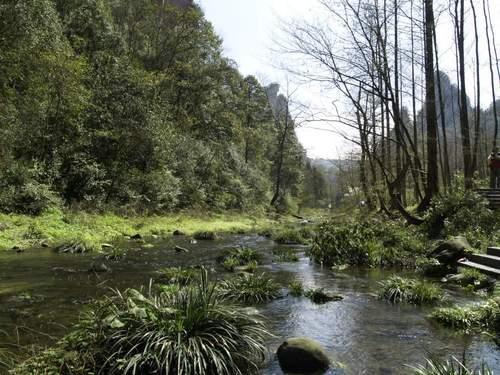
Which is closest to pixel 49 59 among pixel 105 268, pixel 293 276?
pixel 105 268

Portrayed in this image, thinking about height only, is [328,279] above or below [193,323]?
below

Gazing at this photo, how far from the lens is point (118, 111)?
2481 cm

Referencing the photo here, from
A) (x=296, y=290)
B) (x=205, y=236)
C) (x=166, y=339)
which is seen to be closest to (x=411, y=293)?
(x=296, y=290)

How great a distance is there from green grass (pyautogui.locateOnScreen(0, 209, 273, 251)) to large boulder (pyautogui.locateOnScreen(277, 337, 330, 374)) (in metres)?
11.2

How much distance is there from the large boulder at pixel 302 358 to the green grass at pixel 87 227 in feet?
Answer: 36.7

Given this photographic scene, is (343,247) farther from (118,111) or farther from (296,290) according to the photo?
(118,111)

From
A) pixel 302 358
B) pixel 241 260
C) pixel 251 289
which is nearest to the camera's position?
pixel 302 358

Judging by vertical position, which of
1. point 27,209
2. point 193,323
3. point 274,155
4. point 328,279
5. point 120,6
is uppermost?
point 120,6

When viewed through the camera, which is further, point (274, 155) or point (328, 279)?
point (274, 155)

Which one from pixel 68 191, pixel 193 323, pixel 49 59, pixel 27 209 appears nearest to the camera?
pixel 193 323

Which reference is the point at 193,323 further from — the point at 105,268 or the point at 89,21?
the point at 89,21

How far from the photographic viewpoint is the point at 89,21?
27.7 m

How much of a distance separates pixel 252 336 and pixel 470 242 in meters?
9.34

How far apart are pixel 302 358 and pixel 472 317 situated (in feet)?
10.6
